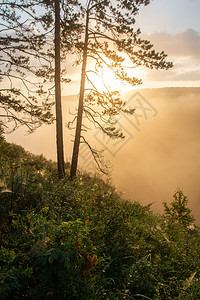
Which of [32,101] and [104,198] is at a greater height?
[32,101]

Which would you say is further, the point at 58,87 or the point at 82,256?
the point at 58,87

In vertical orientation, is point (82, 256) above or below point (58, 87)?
below

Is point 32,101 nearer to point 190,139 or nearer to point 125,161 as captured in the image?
point 125,161

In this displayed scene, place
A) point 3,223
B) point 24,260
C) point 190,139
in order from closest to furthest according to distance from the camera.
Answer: point 24,260 → point 3,223 → point 190,139

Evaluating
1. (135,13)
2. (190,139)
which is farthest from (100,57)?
(190,139)

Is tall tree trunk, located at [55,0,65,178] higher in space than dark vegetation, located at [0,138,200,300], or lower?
higher

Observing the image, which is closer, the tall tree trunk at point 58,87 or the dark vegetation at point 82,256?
the dark vegetation at point 82,256

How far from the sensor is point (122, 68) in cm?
1073

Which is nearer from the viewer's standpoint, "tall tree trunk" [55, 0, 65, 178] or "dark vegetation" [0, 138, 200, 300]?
"dark vegetation" [0, 138, 200, 300]

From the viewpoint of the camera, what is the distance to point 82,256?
2.91 m

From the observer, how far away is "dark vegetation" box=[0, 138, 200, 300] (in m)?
2.71

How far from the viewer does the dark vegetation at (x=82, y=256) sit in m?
2.71

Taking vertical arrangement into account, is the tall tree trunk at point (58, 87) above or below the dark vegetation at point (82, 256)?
above

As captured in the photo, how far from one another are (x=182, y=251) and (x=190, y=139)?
278 feet
